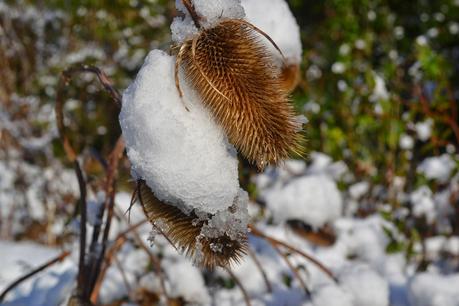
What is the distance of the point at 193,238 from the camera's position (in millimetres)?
967

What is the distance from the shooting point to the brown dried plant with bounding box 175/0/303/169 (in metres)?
0.91

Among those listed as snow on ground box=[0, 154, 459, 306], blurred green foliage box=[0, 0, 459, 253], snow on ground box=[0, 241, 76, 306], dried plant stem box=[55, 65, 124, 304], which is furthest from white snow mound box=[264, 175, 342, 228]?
dried plant stem box=[55, 65, 124, 304]

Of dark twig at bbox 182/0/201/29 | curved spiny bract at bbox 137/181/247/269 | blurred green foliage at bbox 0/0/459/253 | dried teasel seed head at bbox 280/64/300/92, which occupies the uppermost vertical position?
blurred green foliage at bbox 0/0/459/253

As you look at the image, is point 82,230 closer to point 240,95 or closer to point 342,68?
point 240,95

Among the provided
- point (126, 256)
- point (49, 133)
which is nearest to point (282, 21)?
point (126, 256)

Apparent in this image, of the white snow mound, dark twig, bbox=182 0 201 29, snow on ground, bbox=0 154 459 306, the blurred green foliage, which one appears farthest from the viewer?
the blurred green foliage

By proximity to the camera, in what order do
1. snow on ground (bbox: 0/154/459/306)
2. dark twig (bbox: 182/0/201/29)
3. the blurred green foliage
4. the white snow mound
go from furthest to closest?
1. the blurred green foliage
2. the white snow mound
3. snow on ground (bbox: 0/154/459/306)
4. dark twig (bbox: 182/0/201/29)

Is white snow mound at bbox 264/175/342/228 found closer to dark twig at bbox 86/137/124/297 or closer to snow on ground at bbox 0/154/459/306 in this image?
Answer: snow on ground at bbox 0/154/459/306

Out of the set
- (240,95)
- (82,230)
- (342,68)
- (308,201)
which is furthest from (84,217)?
(342,68)

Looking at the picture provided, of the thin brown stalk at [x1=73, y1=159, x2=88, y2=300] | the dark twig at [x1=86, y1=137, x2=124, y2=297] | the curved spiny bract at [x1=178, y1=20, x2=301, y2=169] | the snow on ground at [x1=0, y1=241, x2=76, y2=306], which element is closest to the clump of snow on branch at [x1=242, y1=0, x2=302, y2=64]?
the curved spiny bract at [x1=178, y1=20, x2=301, y2=169]

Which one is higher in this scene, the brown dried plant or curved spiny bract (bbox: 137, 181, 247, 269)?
the brown dried plant

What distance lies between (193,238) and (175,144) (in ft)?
0.64

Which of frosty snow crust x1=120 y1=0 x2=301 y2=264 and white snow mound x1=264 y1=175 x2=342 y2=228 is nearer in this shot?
frosty snow crust x1=120 y1=0 x2=301 y2=264

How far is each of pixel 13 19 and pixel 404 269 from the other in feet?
14.2
